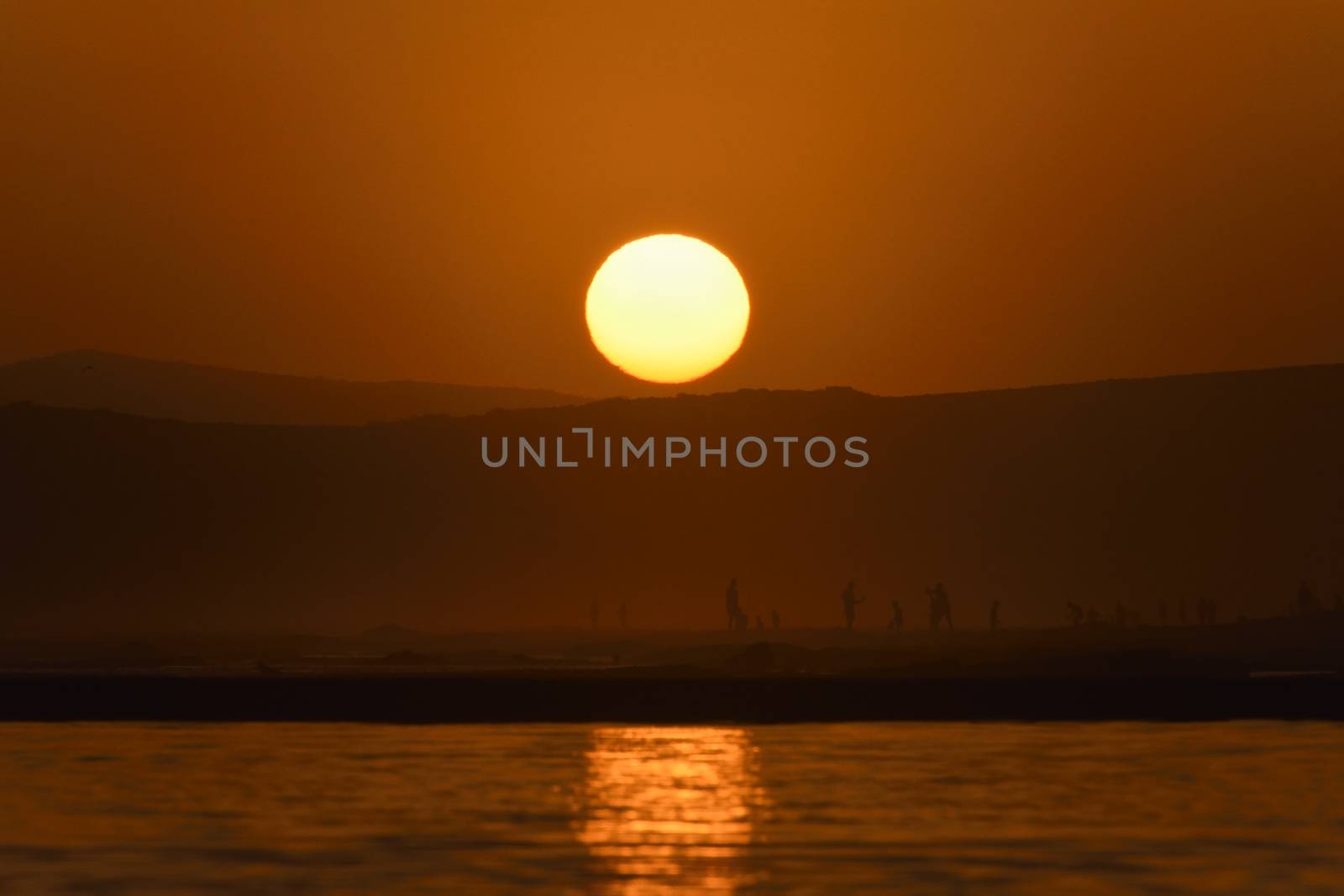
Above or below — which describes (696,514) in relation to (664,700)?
above

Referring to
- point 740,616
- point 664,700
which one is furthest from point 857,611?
point 664,700

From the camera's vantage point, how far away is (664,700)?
6588 centimetres

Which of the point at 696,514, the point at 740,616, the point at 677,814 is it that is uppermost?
the point at 696,514

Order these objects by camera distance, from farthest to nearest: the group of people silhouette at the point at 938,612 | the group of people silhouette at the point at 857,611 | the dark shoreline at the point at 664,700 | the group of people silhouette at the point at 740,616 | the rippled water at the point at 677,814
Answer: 1. the group of people silhouette at the point at 740,616
2. the group of people silhouette at the point at 938,612
3. the group of people silhouette at the point at 857,611
4. the dark shoreline at the point at 664,700
5. the rippled water at the point at 677,814

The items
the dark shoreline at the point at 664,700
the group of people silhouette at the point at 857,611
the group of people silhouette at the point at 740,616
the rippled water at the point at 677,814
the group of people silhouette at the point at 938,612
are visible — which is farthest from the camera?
the group of people silhouette at the point at 740,616

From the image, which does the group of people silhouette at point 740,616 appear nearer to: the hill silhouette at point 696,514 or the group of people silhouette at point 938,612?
the group of people silhouette at point 938,612

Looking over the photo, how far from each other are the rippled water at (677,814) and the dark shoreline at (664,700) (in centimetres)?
820

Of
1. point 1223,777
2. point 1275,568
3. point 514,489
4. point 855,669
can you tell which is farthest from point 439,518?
point 1223,777

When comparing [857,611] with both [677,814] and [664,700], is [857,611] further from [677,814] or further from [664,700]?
[677,814]

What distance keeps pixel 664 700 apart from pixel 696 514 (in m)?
115

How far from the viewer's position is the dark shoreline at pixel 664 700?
61.8 metres

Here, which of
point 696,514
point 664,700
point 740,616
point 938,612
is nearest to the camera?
point 664,700

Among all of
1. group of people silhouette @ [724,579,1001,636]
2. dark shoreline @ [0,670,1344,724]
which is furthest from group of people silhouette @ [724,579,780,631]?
dark shoreline @ [0,670,1344,724]

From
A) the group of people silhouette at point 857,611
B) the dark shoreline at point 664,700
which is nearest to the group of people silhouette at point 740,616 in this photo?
the group of people silhouette at point 857,611
